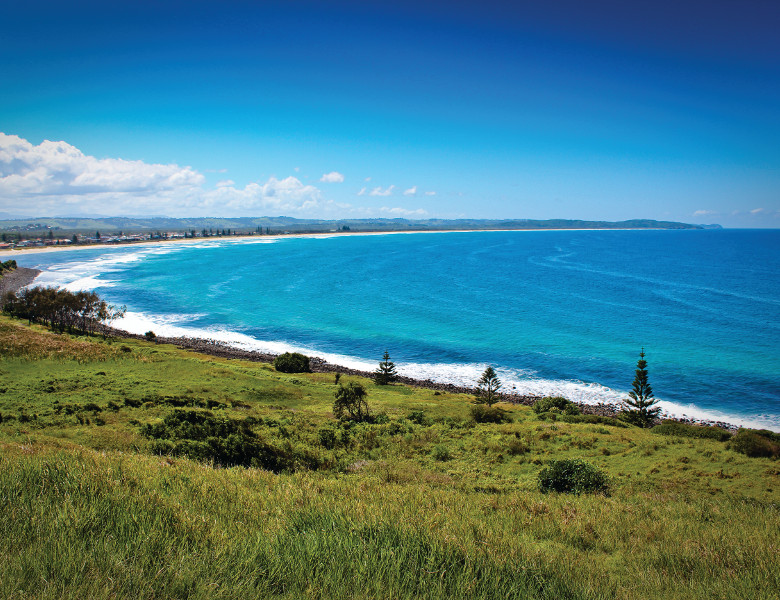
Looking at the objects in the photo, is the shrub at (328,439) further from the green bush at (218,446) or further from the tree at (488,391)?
the tree at (488,391)

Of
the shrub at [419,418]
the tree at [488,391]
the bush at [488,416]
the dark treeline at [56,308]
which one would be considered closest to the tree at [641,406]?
the tree at [488,391]

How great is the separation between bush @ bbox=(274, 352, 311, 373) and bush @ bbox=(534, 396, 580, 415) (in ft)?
82.5

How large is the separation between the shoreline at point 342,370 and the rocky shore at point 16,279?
47.1 metres

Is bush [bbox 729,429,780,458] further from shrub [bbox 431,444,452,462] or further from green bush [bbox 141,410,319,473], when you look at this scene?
green bush [bbox 141,410,319,473]

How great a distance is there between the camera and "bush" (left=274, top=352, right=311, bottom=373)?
4794 cm

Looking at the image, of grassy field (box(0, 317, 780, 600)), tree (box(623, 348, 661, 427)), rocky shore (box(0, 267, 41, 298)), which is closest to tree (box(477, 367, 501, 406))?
tree (box(623, 348, 661, 427))

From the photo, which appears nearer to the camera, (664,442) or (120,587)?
(120,587)

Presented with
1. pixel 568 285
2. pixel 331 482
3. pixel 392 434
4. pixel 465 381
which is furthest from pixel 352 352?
pixel 568 285

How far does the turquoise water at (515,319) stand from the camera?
159 ft

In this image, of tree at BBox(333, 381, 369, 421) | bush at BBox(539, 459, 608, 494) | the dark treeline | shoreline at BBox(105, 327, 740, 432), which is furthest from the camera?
the dark treeline

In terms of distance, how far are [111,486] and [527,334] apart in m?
64.5

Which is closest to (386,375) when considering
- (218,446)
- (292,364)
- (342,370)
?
(342,370)

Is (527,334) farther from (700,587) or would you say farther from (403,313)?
(700,587)

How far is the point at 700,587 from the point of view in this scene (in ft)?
17.3
